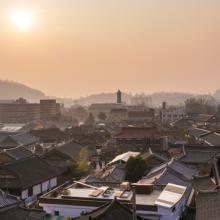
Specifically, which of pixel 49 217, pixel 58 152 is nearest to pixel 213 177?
pixel 49 217

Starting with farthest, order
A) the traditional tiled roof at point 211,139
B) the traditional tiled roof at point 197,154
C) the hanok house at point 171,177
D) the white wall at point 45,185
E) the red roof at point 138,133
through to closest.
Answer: the red roof at point 138,133 < the traditional tiled roof at point 211,139 < the traditional tiled roof at point 197,154 < the white wall at point 45,185 < the hanok house at point 171,177

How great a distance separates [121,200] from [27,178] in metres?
10.9

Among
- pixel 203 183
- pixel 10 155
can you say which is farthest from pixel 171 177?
pixel 10 155

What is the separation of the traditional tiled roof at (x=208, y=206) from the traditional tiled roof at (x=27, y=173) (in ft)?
44.9

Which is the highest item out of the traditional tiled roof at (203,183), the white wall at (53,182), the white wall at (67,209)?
the traditional tiled roof at (203,183)

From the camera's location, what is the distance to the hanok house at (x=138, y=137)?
43281 millimetres

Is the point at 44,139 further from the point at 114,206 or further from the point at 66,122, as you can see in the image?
the point at 114,206

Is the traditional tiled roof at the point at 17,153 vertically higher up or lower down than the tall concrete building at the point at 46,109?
lower down

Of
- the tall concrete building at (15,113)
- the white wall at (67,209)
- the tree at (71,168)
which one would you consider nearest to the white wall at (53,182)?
the tree at (71,168)

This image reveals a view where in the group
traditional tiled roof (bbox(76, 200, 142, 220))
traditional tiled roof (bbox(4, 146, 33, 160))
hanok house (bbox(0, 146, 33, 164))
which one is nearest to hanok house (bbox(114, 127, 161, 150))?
traditional tiled roof (bbox(4, 146, 33, 160))

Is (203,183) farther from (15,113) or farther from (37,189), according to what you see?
(15,113)

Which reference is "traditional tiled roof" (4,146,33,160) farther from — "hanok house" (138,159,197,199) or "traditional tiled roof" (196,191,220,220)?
"traditional tiled roof" (196,191,220,220)

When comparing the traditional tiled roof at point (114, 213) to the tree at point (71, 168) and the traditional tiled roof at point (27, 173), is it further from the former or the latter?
the tree at point (71, 168)

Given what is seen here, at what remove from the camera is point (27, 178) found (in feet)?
86.7
